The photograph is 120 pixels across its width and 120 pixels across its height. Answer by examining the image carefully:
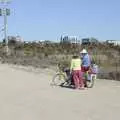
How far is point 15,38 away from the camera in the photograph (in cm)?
12862

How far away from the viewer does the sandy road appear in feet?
44.8

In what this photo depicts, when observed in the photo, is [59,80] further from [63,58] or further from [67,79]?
[63,58]

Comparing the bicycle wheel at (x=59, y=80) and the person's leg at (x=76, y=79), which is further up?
the person's leg at (x=76, y=79)

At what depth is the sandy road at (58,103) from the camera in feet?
44.8

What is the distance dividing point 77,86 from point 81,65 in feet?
2.90

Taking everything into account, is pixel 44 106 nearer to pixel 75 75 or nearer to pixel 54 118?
pixel 54 118

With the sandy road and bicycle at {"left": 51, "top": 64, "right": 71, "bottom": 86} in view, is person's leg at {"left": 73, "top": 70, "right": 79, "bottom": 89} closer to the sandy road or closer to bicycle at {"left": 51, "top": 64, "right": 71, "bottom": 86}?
the sandy road

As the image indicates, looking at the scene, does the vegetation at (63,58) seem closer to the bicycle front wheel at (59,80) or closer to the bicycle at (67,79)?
the bicycle front wheel at (59,80)

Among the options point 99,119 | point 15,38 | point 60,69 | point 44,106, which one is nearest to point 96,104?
point 44,106

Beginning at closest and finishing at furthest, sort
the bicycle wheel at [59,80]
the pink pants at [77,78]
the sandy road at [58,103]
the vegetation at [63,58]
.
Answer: the sandy road at [58,103] → the pink pants at [77,78] → the bicycle wheel at [59,80] → the vegetation at [63,58]

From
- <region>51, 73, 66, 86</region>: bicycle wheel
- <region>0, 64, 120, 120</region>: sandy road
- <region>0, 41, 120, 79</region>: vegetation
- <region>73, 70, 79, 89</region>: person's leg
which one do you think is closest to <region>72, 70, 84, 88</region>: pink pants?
<region>73, 70, 79, 89</region>: person's leg

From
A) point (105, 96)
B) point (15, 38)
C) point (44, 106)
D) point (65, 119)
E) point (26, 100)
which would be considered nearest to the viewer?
point (65, 119)

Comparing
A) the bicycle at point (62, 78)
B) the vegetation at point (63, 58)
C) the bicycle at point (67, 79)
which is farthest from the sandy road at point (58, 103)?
the vegetation at point (63, 58)

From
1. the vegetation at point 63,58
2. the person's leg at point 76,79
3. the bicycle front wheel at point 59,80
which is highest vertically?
the person's leg at point 76,79
